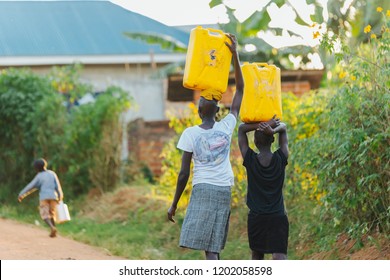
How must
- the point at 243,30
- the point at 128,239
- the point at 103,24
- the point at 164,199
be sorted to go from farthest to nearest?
the point at 103,24, the point at 243,30, the point at 164,199, the point at 128,239

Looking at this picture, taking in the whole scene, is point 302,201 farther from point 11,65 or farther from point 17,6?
point 11,65

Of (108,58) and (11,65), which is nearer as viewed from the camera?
(11,65)

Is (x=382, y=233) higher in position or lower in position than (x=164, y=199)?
higher

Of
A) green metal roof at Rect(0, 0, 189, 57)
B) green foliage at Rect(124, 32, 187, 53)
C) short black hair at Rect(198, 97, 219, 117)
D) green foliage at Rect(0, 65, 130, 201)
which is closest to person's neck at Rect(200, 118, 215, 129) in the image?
short black hair at Rect(198, 97, 219, 117)

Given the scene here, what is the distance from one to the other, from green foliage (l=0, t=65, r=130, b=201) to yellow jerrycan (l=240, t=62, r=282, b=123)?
796 cm

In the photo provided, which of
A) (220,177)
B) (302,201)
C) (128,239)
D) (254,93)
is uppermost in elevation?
(254,93)

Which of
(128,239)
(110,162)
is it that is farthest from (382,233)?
(110,162)

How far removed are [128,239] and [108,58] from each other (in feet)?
31.9

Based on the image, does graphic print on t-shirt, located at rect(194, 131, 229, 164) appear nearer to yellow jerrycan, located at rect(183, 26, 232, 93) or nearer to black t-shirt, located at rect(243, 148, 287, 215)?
black t-shirt, located at rect(243, 148, 287, 215)

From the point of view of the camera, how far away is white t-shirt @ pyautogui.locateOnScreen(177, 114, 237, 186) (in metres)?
5.99

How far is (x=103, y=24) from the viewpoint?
56.3 ft

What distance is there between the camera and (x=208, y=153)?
5988mm

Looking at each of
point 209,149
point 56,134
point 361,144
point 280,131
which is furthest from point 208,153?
point 56,134

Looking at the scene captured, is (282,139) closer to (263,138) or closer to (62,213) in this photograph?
(263,138)
